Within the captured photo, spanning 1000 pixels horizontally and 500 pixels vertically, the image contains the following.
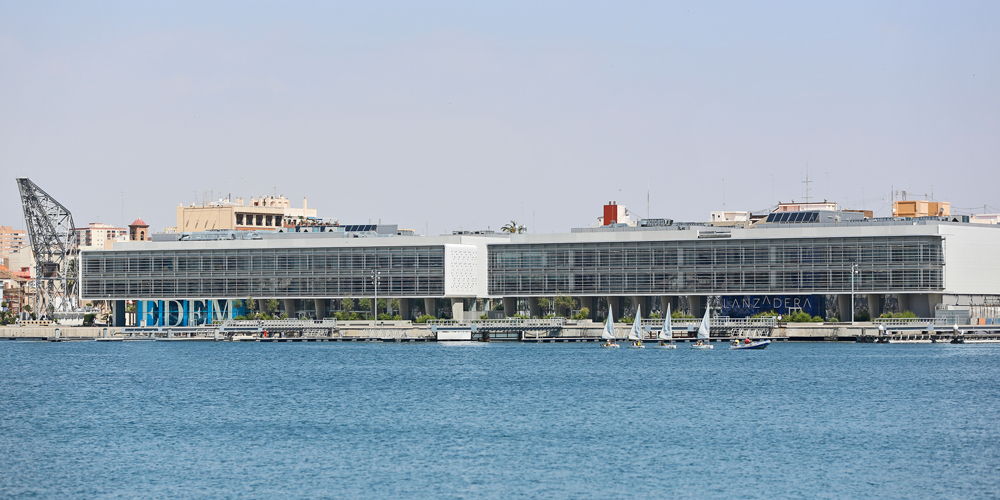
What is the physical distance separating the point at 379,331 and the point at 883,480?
452ft

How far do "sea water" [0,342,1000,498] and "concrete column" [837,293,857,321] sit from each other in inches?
1993

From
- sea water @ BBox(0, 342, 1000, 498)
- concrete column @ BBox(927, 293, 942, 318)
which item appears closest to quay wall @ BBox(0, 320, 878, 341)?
concrete column @ BBox(927, 293, 942, 318)

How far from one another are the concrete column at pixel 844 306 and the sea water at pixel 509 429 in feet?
166

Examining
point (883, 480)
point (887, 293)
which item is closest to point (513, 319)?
point (887, 293)

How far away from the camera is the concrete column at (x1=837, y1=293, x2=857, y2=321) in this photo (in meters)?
194

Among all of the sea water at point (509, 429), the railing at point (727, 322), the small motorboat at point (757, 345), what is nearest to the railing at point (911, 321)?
the railing at point (727, 322)

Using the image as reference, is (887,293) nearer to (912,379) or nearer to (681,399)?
(912,379)

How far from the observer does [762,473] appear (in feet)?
218

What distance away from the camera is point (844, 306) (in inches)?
7667

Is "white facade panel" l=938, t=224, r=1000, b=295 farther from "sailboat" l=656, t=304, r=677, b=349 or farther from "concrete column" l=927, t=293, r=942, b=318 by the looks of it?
"sailboat" l=656, t=304, r=677, b=349

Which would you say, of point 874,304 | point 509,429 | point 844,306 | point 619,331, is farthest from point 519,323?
point 509,429

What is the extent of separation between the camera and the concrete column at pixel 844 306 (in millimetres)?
194363

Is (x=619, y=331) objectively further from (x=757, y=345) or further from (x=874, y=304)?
(x=874, y=304)

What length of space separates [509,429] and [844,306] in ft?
400
